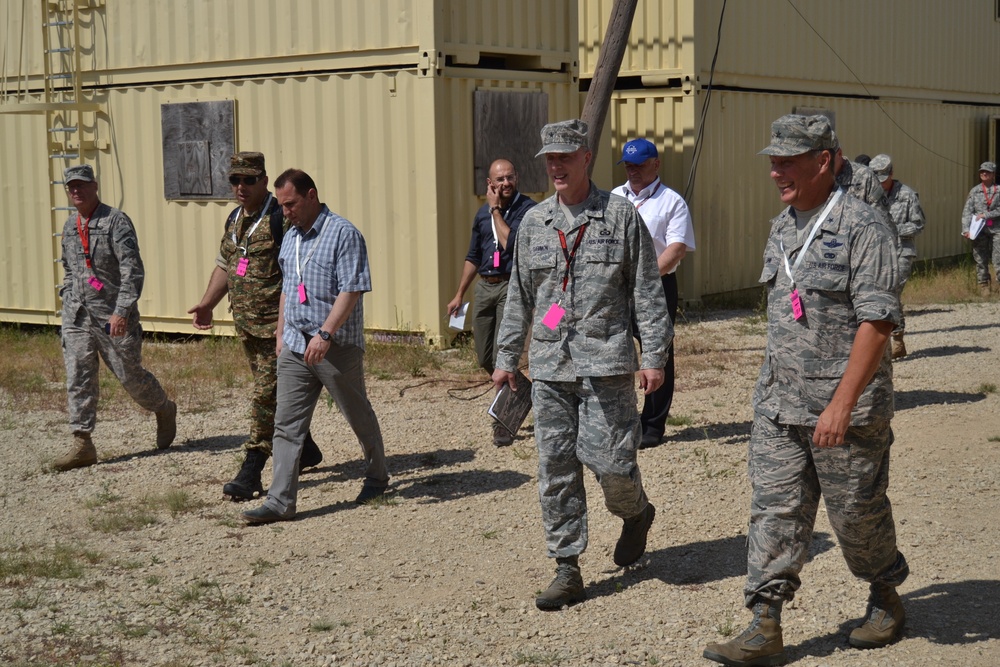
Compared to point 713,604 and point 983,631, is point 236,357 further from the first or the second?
point 983,631

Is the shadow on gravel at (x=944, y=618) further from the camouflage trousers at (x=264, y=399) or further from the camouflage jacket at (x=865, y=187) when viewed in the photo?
the camouflage trousers at (x=264, y=399)

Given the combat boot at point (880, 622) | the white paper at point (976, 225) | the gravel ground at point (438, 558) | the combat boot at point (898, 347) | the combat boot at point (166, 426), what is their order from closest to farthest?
1. the combat boot at point (880, 622)
2. the gravel ground at point (438, 558)
3. the combat boot at point (166, 426)
4. the combat boot at point (898, 347)
5. the white paper at point (976, 225)

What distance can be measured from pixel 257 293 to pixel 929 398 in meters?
5.18

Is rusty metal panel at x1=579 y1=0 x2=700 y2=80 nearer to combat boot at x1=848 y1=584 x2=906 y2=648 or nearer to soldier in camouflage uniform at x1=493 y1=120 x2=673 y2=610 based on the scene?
soldier in camouflage uniform at x1=493 y1=120 x2=673 y2=610

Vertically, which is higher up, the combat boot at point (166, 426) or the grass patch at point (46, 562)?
the combat boot at point (166, 426)

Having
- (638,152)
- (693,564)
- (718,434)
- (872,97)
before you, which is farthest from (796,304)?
(872,97)

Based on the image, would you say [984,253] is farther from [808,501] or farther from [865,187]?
[808,501]

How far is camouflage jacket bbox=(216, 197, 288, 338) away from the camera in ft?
24.1

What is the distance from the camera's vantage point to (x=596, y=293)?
17.5 ft

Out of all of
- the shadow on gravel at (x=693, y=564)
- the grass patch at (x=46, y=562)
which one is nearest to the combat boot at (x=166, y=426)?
the grass patch at (x=46, y=562)

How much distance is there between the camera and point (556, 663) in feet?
15.7

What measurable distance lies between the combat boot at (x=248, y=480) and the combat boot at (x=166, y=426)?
1448 millimetres

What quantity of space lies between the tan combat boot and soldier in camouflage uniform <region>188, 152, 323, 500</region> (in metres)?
1.33

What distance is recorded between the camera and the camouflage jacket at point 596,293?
5297mm
